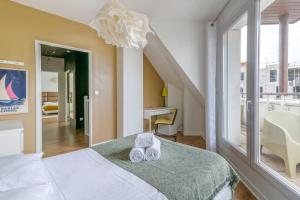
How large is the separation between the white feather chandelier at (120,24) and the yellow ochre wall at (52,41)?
1.89 metres

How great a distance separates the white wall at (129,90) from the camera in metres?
3.66

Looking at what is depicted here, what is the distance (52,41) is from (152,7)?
6.08 ft

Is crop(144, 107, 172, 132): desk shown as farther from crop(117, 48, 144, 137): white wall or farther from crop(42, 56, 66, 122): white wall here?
crop(42, 56, 66, 122): white wall

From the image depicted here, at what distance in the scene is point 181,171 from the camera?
1.26m

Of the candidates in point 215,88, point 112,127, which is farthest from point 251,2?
point 112,127

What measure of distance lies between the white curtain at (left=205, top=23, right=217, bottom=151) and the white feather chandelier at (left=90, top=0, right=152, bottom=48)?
1.74 meters

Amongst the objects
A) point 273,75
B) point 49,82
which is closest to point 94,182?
point 273,75

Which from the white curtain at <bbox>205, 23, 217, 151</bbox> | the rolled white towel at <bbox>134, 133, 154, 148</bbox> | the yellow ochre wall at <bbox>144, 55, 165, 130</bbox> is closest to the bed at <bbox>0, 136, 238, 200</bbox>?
the rolled white towel at <bbox>134, 133, 154, 148</bbox>

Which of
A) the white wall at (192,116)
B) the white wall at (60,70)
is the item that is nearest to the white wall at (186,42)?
the white wall at (192,116)

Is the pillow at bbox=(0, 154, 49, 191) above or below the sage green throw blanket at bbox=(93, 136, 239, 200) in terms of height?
above

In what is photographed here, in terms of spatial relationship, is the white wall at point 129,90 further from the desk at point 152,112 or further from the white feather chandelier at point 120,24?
the white feather chandelier at point 120,24

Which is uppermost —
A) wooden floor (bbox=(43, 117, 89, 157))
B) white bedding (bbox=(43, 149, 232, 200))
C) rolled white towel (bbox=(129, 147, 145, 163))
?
rolled white towel (bbox=(129, 147, 145, 163))

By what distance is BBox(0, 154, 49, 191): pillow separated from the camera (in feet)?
3.22

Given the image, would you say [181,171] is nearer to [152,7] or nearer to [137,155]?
[137,155]
